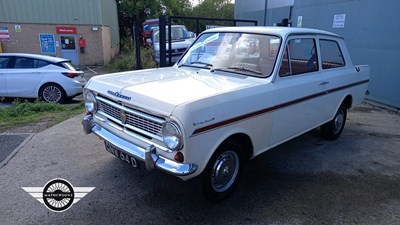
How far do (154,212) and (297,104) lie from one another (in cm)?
229

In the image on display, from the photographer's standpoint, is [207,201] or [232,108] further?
[207,201]

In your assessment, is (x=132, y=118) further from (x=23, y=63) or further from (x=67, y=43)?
(x=67, y=43)

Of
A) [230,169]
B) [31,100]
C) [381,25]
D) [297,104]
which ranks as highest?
[381,25]

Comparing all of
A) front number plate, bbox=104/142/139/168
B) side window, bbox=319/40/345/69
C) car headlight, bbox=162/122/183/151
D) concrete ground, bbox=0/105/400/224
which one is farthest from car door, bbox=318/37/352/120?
front number plate, bbox=104/142/139/168

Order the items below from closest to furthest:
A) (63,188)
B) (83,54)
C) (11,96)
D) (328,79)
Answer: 1. (63,188)
2. (328,79)
3. (11,96)
4. (83,54)

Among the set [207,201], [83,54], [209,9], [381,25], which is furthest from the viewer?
[209,9]

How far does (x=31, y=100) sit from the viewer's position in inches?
374

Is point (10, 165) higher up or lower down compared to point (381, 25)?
lower down

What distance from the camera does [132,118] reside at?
3266 millimetres

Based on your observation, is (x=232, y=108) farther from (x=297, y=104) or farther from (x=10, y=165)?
(x=10, y=165)

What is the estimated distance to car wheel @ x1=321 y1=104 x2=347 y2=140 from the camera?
17.9 ft

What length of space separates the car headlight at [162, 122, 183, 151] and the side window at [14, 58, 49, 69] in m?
7.89

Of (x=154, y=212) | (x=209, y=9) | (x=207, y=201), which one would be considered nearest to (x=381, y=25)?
(x=207, y=201)

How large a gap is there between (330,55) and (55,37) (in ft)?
63.0
